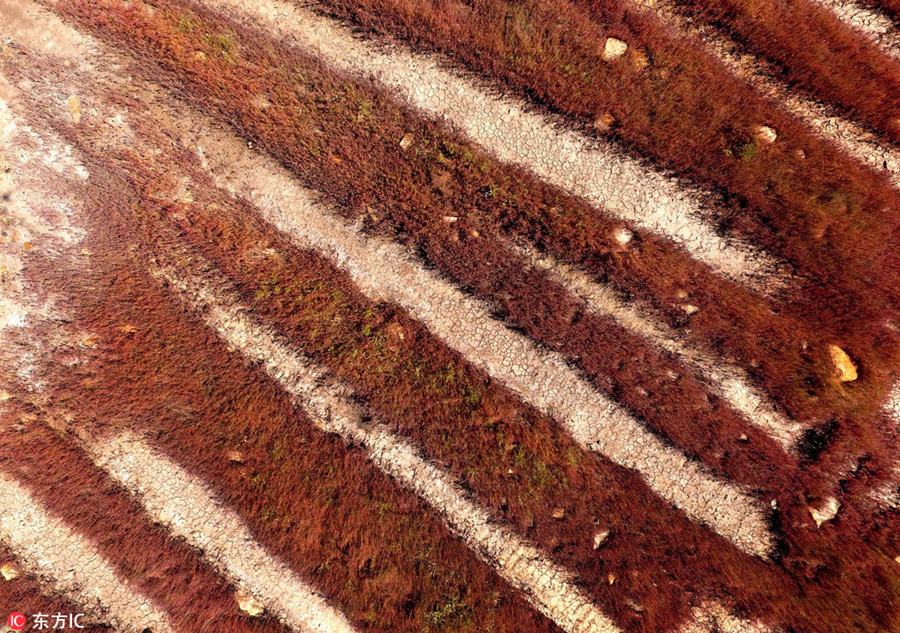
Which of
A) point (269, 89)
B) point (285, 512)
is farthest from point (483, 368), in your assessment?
point (269, 89)

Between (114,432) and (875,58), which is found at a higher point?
(875,58)

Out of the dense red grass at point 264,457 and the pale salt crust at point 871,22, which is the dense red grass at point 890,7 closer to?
the pale salt crust at point 871,22

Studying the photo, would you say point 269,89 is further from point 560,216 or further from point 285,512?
point 285,512

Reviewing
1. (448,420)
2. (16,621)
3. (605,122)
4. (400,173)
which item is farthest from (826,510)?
(16,621)

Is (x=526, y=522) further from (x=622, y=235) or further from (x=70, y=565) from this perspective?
(x=70, y=565)

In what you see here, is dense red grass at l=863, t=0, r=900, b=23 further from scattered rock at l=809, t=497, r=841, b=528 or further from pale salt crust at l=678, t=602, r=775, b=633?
pale salt crust at l=678, t=602, r=775, b=633

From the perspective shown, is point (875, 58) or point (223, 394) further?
point (223, 394)

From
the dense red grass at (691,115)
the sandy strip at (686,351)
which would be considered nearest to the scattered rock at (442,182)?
the sandy strip at (686,351)

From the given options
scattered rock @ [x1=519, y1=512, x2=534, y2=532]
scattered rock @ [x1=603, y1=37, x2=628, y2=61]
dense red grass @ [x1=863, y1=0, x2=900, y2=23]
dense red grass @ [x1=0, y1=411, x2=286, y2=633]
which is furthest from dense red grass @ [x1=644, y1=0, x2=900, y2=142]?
dense red grass @ [x1=0, y1=411, x2=286, y2=633]
